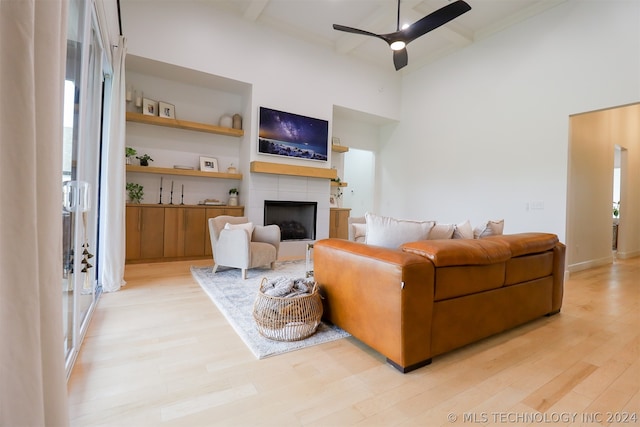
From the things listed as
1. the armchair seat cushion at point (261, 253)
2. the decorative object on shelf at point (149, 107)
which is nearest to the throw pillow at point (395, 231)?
the armchair seat cushion at point (261, 253)

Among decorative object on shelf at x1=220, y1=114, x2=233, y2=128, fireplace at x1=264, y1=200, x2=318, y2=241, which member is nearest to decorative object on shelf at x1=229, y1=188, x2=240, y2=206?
fireplace at x1=264, y1=200, x2=318, y2=241

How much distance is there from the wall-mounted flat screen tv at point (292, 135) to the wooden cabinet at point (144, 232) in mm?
1840

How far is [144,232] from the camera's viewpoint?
4117mm

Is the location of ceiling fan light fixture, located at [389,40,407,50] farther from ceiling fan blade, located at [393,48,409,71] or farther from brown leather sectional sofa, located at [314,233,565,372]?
brown leather sectional sofa, located at [314,233,565,372]

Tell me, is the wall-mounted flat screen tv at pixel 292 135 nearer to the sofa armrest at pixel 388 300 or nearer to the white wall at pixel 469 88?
the white wall at pixel 469 88

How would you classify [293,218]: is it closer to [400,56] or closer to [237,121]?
[237,121]

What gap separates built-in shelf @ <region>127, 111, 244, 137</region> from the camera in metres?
4.21

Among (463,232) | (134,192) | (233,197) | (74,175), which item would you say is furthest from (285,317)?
(134,192)

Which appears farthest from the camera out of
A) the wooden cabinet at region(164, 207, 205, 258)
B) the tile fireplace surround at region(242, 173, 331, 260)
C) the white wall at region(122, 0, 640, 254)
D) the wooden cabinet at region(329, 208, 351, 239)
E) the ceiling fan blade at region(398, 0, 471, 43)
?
the wooden cabinet at region(329, 208, 351, 239)

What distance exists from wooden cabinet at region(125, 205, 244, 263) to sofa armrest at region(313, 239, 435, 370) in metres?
3.18

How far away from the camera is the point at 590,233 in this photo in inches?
177

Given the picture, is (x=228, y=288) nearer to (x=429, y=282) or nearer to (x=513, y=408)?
(x=429, y=282)

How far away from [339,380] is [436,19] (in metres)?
3.16

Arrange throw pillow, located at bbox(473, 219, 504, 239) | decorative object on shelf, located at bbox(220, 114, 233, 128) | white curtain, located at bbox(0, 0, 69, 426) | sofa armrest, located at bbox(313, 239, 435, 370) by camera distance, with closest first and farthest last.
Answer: white curtain, located at bbox(0, 0, 69, 426) < sofa armrest, located at bbox(313, 239, 435, 370) < throw pillow, located at bbox(473, 219, 504, 239) < decorative object on shelf, located at bbox(220, 114, 233, 128)
